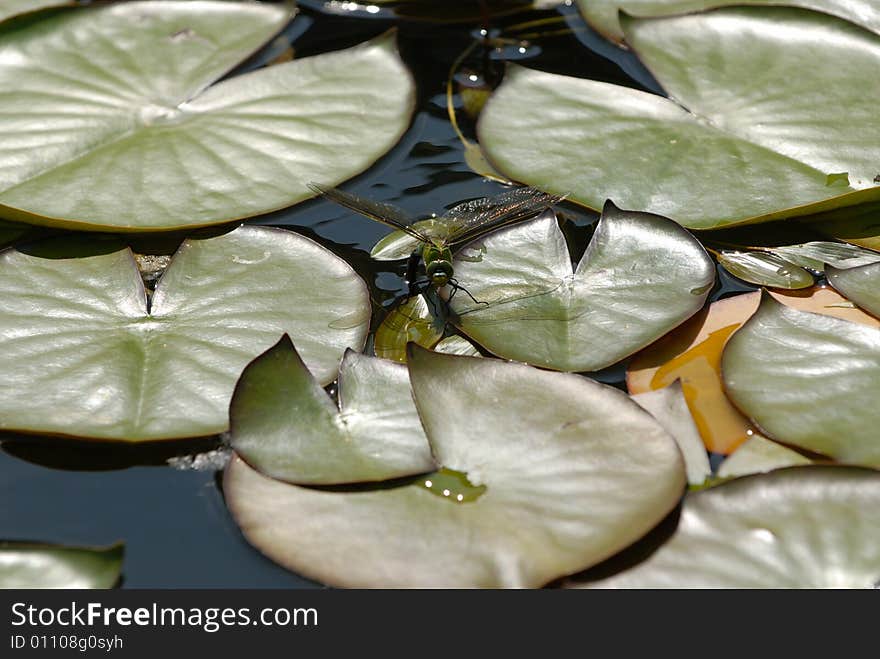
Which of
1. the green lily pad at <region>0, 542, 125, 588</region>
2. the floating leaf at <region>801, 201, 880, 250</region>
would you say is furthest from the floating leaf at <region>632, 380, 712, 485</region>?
the green lily pad at <region>0, 542, 125, 588</region>

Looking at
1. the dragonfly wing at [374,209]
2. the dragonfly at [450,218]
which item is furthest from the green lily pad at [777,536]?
the dragonfly wing at [374,209]

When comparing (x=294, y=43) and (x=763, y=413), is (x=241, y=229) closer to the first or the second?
(x=294, y=43)

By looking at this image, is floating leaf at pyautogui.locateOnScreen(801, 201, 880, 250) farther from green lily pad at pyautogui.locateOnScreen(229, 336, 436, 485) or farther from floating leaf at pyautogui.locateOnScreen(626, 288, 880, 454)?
green lily pad at pyautogui.locateOnScreen(229, 336, 436, 485)

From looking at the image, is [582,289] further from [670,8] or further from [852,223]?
[670,8]

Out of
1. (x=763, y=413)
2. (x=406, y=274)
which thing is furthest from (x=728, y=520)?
(x=406, y=274)

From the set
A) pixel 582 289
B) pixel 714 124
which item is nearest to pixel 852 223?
pixel 714 124

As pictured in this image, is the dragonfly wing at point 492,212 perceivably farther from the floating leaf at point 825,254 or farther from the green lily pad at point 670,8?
the green lily pad at point 670,8
